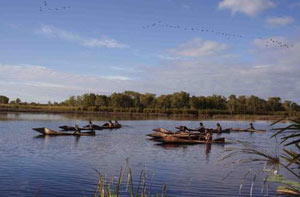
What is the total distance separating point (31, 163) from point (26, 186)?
187 inches

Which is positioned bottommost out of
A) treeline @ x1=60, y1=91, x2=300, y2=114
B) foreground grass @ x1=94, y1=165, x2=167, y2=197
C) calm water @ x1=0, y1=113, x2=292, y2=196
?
calm water @ x1=0, y1=113, x2=292, y2=196

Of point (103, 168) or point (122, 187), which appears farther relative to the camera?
point (103, 168)

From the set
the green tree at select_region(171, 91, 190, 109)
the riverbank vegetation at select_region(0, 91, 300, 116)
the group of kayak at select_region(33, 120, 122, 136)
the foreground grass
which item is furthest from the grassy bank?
the foreground grass

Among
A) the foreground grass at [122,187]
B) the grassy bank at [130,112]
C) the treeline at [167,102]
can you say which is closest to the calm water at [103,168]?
the foreground grass at [122,187]

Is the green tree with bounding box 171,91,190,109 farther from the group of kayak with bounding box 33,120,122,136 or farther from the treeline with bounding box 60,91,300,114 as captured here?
the group of kayak with bounding box 33,120,122,136

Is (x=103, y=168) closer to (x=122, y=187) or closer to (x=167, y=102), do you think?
(x=122, y=187)

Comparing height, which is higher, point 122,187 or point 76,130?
point 76,130

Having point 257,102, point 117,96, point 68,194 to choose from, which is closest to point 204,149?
point 68,194

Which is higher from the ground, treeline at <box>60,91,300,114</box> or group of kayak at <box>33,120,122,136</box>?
treeline at <box>60,91,300,114</box>

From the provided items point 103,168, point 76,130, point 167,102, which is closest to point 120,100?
point 167,102

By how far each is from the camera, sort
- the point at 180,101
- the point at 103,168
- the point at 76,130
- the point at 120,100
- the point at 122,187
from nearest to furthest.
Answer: the point at 122,187 < the point at 103,168 < the point at 76,130 < the point at 120,100 < the point at 180,101

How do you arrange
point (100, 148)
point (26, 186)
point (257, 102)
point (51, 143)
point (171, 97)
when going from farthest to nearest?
point (257, 102), point (171, 97), point (51, 143), point (100, 148), point (26, 186)

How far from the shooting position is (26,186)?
40.0ft

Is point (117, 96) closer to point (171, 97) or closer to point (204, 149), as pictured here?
point (171, 97)
